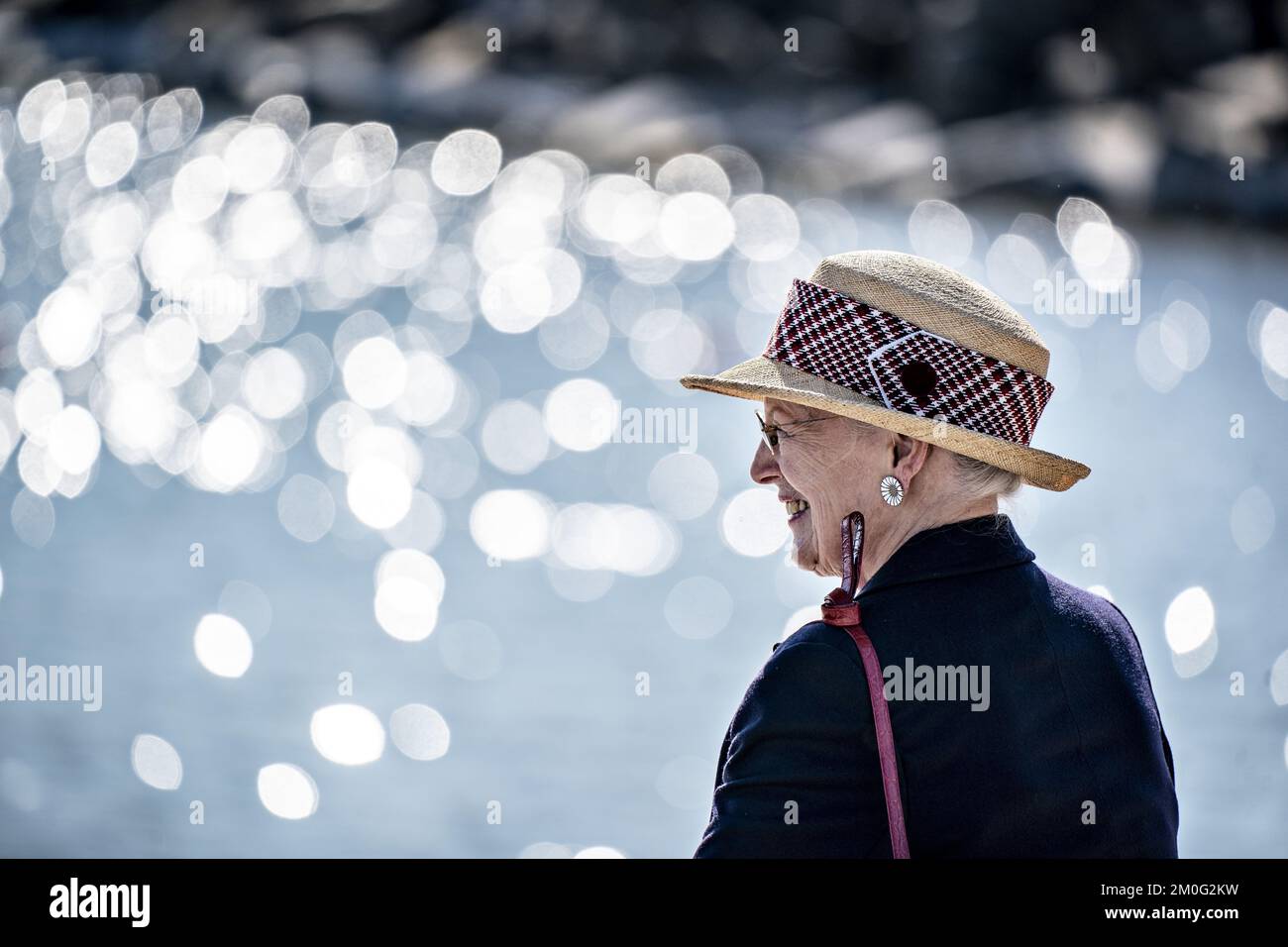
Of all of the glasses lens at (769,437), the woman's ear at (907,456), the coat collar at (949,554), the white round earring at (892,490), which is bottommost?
the coat collar at (949,554)

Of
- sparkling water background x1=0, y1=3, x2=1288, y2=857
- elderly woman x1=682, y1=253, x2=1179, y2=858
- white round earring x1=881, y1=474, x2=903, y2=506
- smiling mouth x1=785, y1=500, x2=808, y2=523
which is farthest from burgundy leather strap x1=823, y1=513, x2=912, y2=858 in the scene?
sparkling water background x1=0, y1=3, x2=1288, y2=857

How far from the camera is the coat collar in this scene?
5.91 ft

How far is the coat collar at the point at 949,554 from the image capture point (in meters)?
1.80

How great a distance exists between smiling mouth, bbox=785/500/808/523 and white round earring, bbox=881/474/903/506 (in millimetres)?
163

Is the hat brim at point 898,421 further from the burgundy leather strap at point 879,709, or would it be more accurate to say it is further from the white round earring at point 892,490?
the burgundy leather strap at point 879,709

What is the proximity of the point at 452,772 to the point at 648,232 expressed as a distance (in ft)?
28.5

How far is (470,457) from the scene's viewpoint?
9.78 metres

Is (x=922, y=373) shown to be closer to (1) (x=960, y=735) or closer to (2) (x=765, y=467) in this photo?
(2) (x=765, y=467)

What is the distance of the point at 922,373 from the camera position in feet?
6.11

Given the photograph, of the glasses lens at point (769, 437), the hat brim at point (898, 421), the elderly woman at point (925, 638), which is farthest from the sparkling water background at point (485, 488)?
the glasses lens at point (769, 437)

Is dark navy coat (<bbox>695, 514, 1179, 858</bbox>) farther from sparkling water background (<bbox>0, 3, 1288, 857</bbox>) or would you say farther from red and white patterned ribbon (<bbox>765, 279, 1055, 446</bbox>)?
sparkling water background (<bbox>0, 3, 1288, 857</bbox>)

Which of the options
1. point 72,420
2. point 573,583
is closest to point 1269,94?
point 573,583

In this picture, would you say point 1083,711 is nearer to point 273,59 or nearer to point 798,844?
point 798,844

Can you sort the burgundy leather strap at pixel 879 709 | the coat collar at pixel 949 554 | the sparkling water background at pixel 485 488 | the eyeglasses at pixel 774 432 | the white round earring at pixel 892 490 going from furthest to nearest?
the sparkling water background at pixel 485 488
the eyeglasses at pixel 774 432
the white round earring at pixel 892 490
the coat collar at pixel 949 554
the burgundy leather strap at pixel 879 709
